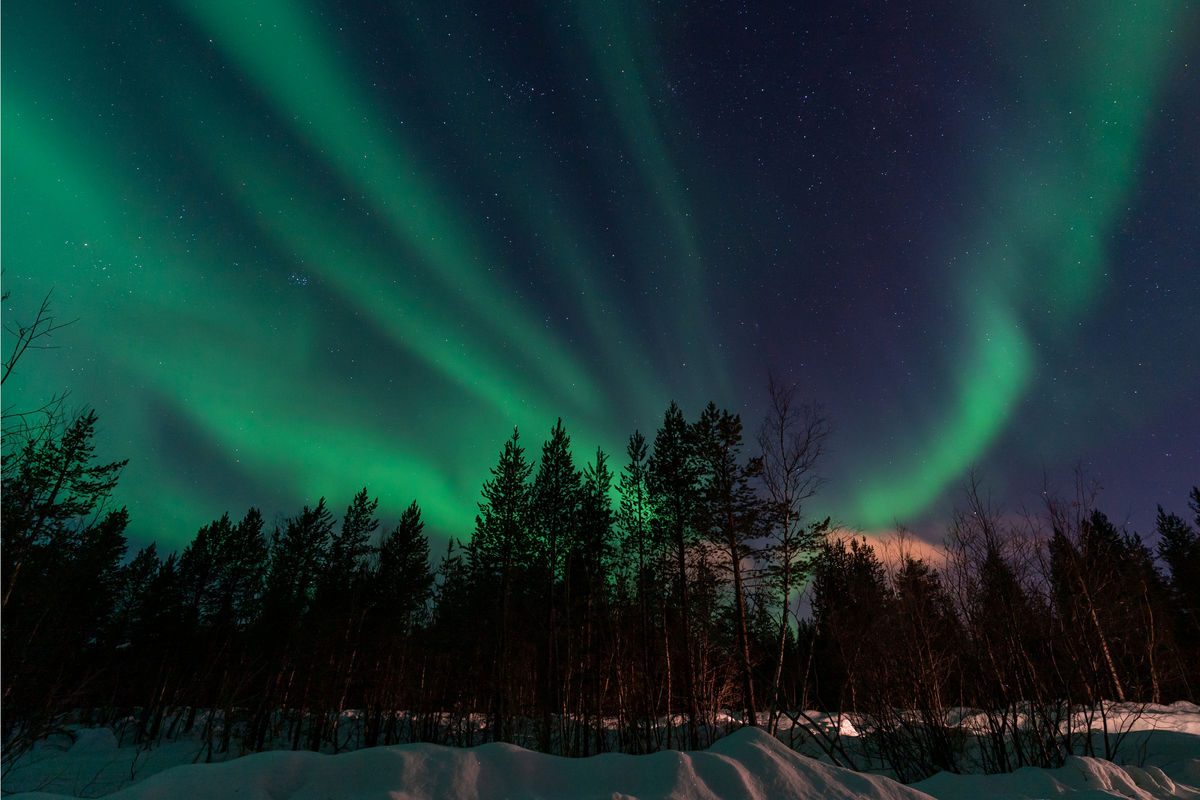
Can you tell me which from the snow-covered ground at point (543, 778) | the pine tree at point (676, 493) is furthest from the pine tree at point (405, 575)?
the snow-covered ground at point (543, 778)

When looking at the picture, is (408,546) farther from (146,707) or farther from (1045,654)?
(1045,654)

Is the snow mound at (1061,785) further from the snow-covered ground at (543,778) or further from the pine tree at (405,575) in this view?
the pine tree at (405,575)

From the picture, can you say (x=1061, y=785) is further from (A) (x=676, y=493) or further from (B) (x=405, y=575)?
(B) (x=405, y=575)

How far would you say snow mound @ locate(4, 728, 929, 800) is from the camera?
10.6 feet

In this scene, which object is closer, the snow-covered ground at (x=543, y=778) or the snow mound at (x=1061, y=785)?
the snow-covered ground at (x=543, y=778)

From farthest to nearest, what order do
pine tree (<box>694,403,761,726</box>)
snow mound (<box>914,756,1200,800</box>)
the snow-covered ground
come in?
pine tree (<box>694,403,761,726</box>), snow mound (<box>914,756,1200,800</box>), the snow-covered ground

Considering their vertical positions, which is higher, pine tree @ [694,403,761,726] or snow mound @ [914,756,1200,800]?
pine tree @ [694,403,761,726]

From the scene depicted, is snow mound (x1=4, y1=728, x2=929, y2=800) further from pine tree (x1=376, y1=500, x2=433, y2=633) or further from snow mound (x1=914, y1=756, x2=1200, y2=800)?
pine tree (x1=376, y1=500, x2=433, y2=633)

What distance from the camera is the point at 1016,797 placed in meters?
4.20

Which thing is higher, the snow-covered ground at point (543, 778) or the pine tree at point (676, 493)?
the pine tree at point (676, 493)

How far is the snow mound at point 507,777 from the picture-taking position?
10.6ft

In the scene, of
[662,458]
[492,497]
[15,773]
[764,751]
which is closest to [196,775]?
[764,751]

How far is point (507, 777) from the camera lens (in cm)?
359

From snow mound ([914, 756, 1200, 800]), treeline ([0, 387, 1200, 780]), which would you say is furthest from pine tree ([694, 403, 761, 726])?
snow mound ([914, 756, 1200, 800])
